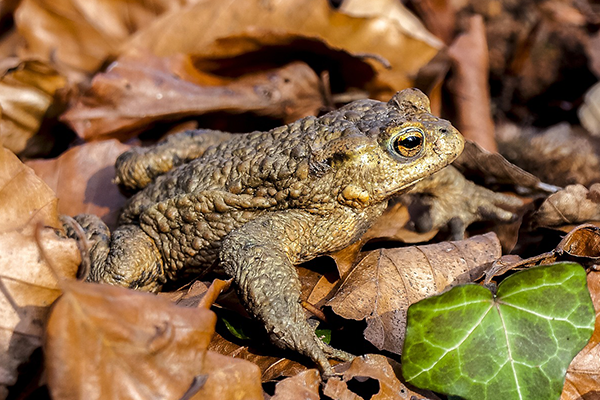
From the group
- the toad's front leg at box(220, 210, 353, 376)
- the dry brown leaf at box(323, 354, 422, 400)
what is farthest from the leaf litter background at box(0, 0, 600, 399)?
the toad's front leg at box(220, 210, 353, 376)

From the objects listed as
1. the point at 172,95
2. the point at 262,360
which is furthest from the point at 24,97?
the point at 262,360

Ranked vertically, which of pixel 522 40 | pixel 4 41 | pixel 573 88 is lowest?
pixel 573 88

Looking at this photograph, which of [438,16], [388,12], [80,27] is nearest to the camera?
[80,27]

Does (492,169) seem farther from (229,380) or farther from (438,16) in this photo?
(438,16)

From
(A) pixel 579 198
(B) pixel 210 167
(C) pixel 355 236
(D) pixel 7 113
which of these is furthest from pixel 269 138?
(D) pixel 7 113

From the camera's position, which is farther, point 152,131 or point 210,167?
point 152,131

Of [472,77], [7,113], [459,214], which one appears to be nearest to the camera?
[459,214]

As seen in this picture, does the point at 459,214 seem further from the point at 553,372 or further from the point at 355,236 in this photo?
the point at 553,372

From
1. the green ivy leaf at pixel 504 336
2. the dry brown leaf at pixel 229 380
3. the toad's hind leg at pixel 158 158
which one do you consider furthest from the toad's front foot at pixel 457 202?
the dry brown leaf at pixel 229 380
